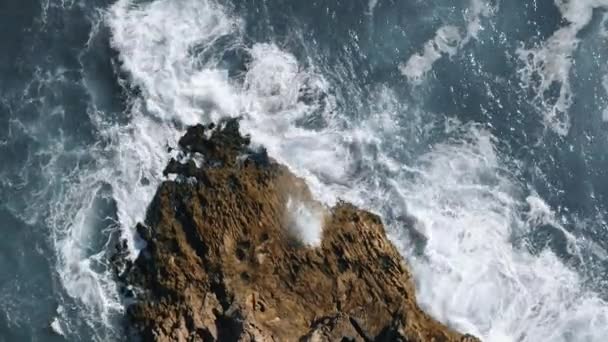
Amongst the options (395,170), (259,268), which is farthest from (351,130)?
(259,268)

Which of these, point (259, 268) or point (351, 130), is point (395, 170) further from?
point (259, 268)

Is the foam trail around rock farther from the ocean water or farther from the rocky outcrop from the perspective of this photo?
the rocky outcrop

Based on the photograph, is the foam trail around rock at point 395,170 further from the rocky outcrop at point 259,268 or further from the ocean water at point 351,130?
the rocky outcrop at point 259,268

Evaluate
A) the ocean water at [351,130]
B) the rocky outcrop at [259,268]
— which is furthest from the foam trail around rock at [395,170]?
the rocky outcrop at [259,268]

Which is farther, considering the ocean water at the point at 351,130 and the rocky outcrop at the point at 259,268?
the ocean water at the point at 351,130

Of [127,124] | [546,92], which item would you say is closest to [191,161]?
[127,124]

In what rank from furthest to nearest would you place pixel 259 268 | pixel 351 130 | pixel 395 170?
pixel 351 130 < pixel 395 170 < pixel 259 268

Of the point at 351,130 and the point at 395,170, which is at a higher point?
the point at 351,130
